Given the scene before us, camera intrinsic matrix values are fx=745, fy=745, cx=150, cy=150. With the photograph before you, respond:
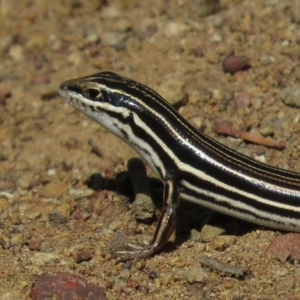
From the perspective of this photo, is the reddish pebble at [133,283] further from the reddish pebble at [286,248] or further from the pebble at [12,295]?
the reddish pebble at [286,248]

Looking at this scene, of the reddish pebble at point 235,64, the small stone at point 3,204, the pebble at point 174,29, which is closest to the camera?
the small stone at point 3,204

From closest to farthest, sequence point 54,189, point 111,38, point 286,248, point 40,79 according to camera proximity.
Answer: point 286,248, point 54,189, point 40,79, point 111,38

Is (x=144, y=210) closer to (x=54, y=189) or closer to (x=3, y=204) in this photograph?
(x=54, y=189)

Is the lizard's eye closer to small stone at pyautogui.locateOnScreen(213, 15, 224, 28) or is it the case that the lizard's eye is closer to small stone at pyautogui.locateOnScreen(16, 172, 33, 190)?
small stone at pyautogui.locateOnScreen(16, 172, 33, 190)

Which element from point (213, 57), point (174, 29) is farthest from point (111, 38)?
point (213, 57)

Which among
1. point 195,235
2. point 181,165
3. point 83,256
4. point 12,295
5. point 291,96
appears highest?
point 291,96

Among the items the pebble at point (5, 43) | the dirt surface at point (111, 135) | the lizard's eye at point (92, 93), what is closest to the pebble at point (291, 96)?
the dirt surface at point (111, 135)

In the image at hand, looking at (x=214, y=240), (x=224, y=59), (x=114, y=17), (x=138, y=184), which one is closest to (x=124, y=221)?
(x=138, y=184)
